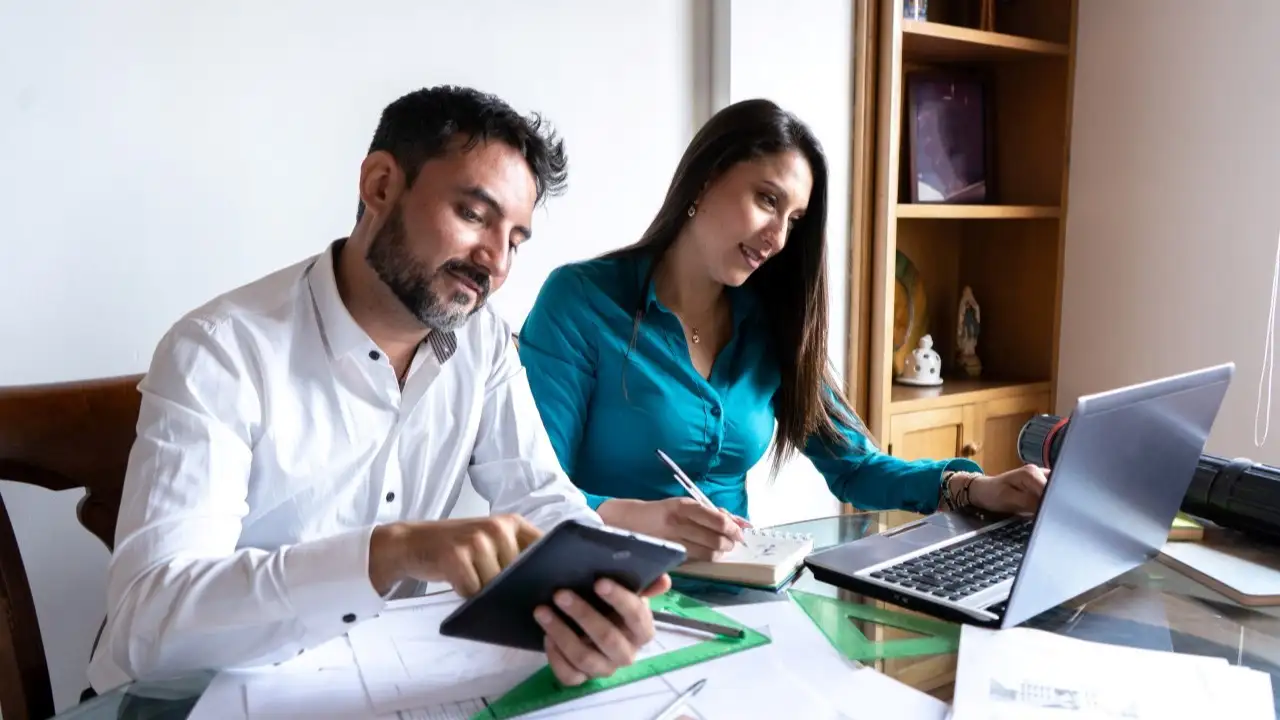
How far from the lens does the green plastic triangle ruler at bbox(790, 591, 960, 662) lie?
85cm

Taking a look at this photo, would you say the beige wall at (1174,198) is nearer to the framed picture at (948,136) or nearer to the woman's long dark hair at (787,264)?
the framed picture at (948,136)

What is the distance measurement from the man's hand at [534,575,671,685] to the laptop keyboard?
1.14 ft

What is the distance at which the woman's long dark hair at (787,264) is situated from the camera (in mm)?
1460

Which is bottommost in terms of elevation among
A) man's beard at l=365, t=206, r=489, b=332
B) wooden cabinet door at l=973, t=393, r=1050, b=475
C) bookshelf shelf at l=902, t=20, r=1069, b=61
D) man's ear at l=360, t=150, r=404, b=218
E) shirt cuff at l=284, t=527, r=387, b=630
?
wooden cabinet door at l=973, t=393, r=1050, b=475

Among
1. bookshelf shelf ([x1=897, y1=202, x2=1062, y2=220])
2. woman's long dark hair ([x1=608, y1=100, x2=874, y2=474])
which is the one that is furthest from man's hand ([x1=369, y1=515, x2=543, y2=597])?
bookshelf shelf ([x1=897, y1=202, x2=1062, y2=220])

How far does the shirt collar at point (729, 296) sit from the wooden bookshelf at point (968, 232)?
0.73 m

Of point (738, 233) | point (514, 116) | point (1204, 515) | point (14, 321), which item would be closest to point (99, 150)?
point (14, 321)

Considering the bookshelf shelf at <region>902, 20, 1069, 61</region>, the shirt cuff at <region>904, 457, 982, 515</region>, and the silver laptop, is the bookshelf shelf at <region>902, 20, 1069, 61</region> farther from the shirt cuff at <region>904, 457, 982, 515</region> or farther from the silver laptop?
the silver laptop

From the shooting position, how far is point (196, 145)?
5.07ft

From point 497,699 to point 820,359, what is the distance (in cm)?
99

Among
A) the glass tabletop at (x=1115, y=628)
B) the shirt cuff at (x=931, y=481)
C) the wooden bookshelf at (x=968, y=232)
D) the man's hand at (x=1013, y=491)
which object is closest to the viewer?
the glass tabletop at (x=1115, y=628)

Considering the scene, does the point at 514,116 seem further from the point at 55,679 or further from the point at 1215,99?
the point at 1215,99

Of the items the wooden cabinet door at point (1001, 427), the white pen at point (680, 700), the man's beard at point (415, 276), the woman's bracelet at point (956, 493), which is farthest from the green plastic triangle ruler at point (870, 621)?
the wooden cabinet door at point (1001, 427)

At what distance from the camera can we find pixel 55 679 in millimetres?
1505
